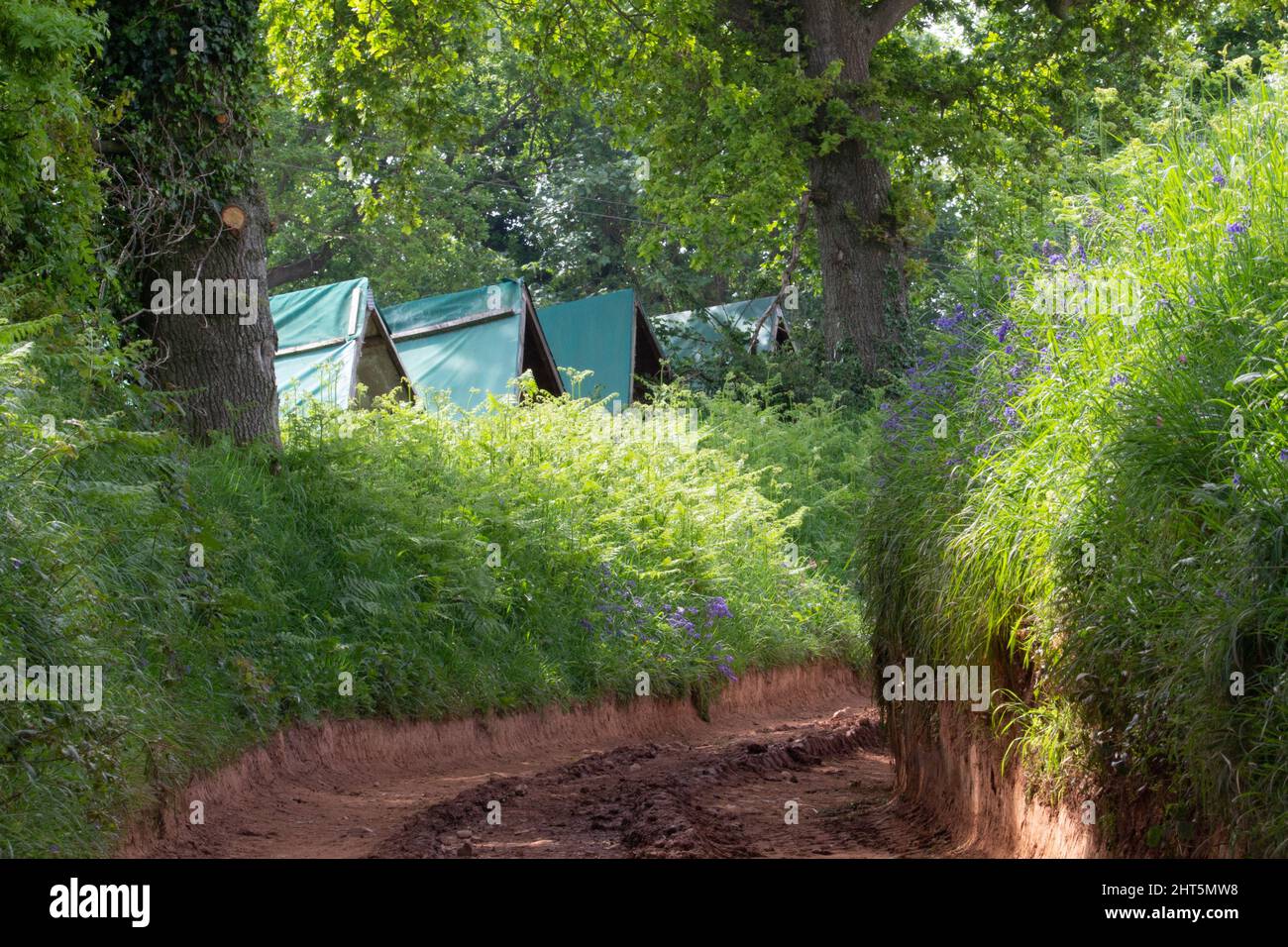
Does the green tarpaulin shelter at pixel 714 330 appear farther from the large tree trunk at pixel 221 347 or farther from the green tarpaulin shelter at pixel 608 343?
the large tree trunk at pixel 221 347

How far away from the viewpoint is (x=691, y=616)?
47.3ft

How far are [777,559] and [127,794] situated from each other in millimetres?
11544

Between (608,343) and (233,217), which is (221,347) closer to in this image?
(233,217)

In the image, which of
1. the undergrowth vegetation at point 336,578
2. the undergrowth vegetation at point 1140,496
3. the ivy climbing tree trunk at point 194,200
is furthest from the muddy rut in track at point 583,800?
the ivy climbing tree trunk at point 194,200

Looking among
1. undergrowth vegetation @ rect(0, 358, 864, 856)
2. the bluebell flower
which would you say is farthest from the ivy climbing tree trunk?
the bluebell flower

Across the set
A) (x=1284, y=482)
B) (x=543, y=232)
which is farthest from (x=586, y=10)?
(x=543, y=232)

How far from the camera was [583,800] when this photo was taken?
29.4ft

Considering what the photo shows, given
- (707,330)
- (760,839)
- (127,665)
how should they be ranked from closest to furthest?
1. (127,665)
2. (760,839)
3. (707,330)

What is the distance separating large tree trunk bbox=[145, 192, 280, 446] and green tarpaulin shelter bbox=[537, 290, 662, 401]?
14190 millimetres

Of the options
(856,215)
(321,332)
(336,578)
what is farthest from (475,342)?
(336,578)

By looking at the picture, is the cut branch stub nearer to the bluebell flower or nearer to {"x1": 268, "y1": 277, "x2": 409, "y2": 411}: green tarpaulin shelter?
the bluebell flower

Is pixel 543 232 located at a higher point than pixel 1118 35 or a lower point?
higher

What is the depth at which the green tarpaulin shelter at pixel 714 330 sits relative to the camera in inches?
1080
